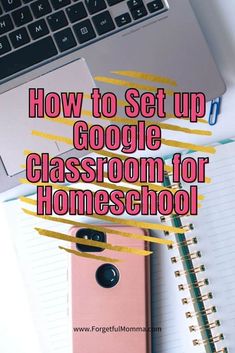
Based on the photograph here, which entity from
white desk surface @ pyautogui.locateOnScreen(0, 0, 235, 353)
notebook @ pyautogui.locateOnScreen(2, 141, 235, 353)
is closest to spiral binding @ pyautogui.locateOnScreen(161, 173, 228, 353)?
notebook @ pyautogui.locateOnScreen(2, 141, 235, 353)

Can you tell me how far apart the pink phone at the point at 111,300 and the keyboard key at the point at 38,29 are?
21cm

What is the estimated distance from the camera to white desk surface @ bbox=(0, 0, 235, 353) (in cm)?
55

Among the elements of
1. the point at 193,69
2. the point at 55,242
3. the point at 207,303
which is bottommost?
the point at 207,303

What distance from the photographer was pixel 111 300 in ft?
1.71

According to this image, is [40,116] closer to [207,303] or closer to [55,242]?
[55,242]

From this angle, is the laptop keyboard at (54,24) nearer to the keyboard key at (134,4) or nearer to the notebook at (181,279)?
the keyboard key at (134,4)

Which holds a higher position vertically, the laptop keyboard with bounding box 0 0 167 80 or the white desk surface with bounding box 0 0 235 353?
the laptop keyboard with bounding box 0 0 167 80

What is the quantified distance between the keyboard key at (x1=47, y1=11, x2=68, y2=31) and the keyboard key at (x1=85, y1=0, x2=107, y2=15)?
3cm

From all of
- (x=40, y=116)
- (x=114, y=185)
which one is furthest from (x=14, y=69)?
(x=114, y=185)

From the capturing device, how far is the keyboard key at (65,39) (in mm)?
501

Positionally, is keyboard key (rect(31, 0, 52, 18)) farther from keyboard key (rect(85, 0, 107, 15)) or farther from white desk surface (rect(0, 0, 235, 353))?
white desk surface (rect(0, 0, 235, 353))

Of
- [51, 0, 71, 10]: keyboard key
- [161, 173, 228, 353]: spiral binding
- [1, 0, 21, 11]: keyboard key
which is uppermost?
[1, 0, 21, 11]: keyboard key

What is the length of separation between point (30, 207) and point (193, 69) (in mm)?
232

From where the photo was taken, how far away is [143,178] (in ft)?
1.76
